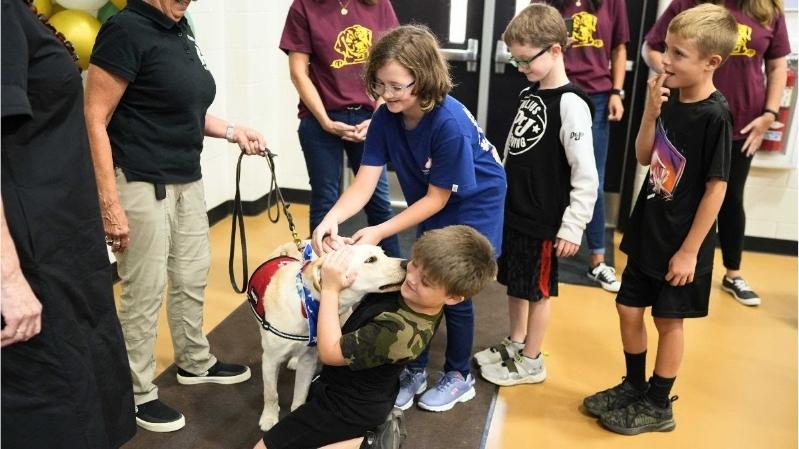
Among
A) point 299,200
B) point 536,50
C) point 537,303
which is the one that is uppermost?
point 536,50

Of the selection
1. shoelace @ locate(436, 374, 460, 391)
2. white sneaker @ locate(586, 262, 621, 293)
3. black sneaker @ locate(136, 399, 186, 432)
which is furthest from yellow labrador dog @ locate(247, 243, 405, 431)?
white sneaker @ locate(586, 262, 621, 293)

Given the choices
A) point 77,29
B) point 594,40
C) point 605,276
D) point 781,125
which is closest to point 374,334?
point 77,29

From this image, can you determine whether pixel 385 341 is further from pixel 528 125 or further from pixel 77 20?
pixel 77 20

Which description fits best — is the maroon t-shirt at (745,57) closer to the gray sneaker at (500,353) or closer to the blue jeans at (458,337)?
the gray sneaker at (500,353)

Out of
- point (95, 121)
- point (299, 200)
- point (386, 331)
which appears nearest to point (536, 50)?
point (386, 331)

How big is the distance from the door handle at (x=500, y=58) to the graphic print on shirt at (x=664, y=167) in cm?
231

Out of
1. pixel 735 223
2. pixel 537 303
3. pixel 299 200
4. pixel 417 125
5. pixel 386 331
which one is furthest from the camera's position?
pixel 299 200

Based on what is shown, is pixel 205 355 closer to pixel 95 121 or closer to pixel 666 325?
pixel 95 121

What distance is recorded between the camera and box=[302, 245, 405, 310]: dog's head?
1772 mm

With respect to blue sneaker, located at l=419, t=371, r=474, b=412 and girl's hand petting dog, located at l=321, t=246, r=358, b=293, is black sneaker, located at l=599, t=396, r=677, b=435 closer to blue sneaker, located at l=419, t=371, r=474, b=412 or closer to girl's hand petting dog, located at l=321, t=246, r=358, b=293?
blue sneaker, located at l=419, t=371, r=474, b=412

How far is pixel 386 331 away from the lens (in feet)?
5.49

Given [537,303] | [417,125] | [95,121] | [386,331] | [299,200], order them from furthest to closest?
[299,200], [537,303], [417,125], [95,121], [386,331]

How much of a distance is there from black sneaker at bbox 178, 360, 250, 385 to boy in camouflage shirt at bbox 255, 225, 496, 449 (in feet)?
2.27

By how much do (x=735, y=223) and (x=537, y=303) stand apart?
143 centimetres
